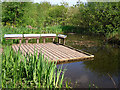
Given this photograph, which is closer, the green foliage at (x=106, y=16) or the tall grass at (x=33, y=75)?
the tall grass at (x=33, y=75)

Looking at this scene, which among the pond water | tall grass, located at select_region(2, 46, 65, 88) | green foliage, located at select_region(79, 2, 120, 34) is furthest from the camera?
green foliage, located at select_region(79, 2, 120, 34)

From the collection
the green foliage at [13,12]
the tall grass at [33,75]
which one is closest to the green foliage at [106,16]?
the green foliage at [13,12]

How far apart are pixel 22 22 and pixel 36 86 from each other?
10.8 meters

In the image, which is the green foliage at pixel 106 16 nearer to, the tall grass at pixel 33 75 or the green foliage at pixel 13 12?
the green foliage at pixel 13 12

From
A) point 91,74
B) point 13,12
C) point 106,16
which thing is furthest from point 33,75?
point 13,12

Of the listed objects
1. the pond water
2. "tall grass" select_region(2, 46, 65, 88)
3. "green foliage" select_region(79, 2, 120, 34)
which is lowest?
the pond water

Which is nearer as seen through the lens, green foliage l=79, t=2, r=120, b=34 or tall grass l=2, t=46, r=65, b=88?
tall grass l=2, t=46, r=65, b=88

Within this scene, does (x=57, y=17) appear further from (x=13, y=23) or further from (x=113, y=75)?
(x=113, y=75)

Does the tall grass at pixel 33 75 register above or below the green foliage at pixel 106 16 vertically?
below

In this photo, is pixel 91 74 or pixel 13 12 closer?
pixel 91 74

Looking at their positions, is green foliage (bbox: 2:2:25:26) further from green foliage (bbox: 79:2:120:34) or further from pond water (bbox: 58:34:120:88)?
pond water (bbox: 58:34:120:88)

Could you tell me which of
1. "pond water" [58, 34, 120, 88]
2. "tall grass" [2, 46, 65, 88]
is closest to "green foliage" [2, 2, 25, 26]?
"pond water" [58, 34, 120, 88]

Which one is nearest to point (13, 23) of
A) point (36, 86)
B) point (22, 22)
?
point (22, 22)

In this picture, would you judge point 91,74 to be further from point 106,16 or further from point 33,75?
point 106,16
